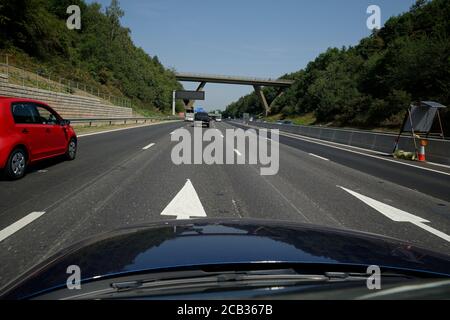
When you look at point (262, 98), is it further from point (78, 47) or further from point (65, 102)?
point (65, 102)

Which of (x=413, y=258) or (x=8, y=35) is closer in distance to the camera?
(x=413, y=258)

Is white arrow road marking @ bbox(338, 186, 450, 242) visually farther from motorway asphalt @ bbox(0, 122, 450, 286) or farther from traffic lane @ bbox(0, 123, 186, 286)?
traffic lane @ bbox(0, 123, 186, 286)

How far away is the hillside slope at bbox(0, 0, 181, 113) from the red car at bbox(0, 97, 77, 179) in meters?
35.0

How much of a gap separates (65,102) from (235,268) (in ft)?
130

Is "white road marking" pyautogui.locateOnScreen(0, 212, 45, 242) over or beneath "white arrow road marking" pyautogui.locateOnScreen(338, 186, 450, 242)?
over

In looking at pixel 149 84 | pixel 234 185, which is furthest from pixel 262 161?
pixel 149 84

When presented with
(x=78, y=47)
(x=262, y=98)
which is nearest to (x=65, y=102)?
(x=78, y=47)

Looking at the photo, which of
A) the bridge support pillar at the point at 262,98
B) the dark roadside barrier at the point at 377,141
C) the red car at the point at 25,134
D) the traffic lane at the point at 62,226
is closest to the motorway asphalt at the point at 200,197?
the traffic lane at the point at 62,226

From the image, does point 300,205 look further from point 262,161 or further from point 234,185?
point 262,161

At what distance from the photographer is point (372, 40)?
91.9 m

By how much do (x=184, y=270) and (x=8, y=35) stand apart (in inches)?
1911

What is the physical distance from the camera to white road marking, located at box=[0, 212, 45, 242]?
17.5ft

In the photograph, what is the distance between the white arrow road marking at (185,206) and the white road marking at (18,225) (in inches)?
74.0

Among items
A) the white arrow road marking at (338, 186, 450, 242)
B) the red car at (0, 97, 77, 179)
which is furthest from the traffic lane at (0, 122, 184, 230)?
the white arrow road marking at (338, 186, 450, 242)
